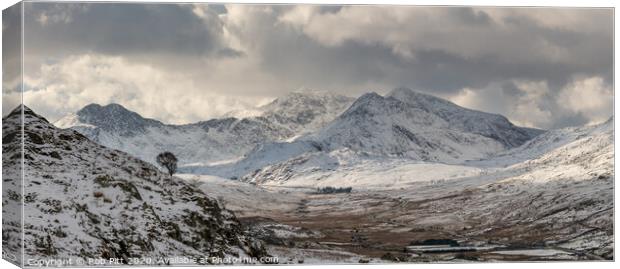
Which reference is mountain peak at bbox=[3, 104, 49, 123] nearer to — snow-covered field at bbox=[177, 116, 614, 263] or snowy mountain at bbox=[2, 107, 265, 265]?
snowy mountain at bbox=[2, 107, 265, 265]

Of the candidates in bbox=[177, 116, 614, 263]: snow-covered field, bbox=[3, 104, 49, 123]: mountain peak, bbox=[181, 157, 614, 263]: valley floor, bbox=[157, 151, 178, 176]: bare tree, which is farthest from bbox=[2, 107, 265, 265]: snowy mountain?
bbox=[157, 151, 178, 176]: bare tree

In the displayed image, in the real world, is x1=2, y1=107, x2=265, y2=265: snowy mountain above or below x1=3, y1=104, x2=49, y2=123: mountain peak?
below

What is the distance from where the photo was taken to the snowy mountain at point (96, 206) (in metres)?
50.5

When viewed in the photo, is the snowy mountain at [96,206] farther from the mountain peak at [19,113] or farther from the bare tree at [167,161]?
the bare tree at [167,161]

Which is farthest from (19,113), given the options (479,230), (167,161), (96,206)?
(479,230)

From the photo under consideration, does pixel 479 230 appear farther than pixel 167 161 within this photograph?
Yes

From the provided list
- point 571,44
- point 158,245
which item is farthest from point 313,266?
point 571,44

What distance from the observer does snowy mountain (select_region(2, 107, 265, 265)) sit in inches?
1987

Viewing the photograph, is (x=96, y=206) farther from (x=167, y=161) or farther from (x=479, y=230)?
(x=479, y=230)

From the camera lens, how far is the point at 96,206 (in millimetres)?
54750

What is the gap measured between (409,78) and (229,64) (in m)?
15.7

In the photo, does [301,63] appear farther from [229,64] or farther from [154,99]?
[154,99]

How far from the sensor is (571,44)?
227ft

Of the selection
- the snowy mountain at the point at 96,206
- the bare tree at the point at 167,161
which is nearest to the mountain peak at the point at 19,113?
the snowy mountain at the point at 96,206
